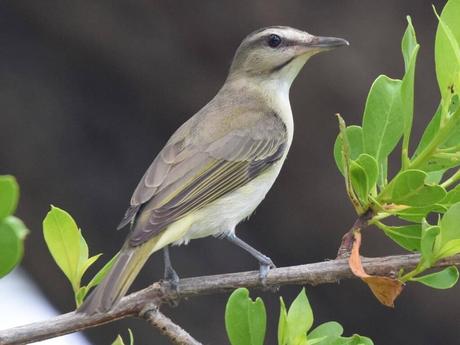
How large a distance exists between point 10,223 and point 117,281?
110 cm

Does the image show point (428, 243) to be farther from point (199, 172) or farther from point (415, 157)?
point (199, 172)

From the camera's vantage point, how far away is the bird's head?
14.0 ft

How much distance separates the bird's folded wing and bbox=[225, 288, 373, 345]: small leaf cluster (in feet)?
3.02

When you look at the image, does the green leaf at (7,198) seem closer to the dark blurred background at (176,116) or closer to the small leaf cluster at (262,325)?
the small leaf cluster at (262,325)

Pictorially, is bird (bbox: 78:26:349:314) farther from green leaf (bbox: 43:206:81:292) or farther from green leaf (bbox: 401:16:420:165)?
green leaf (bbox: 401:16:420:165)

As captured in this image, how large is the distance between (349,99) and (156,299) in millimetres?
2404

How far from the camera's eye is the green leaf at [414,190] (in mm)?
2420

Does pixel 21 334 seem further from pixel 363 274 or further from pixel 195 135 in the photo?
pixel 195 135

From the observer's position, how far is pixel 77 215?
5203mm

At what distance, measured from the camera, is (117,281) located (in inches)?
109

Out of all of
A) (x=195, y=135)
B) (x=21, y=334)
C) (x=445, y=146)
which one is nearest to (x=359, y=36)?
(x=195, y=135)

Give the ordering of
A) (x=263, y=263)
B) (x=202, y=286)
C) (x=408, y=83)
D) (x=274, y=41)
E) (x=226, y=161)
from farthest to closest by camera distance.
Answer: (x=274, y=41) < (x=226, y=161) < (x=263, y=263) < (x=202, y=286) < (x=408, y=83)

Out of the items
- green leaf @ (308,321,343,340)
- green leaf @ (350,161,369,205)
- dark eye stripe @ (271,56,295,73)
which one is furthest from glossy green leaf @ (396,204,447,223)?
dark eye stripe @ (271,56,295,73)

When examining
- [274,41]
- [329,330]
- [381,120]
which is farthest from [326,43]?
[329,330]
